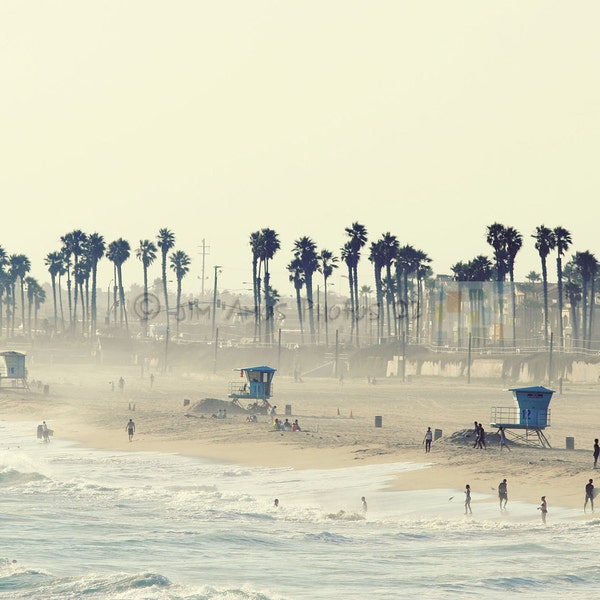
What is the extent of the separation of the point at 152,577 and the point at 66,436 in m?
40.0

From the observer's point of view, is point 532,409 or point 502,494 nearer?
point 502,494

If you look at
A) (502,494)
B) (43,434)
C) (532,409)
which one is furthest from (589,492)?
(43,434)

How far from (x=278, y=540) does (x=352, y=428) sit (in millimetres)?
30834

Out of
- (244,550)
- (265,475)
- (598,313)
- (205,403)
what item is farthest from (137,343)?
(244,550)

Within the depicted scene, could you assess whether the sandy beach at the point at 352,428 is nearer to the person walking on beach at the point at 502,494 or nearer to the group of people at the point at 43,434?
the person walking on beach at the point at 502,494

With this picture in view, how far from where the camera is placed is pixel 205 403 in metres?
77.9

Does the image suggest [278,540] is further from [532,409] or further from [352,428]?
[352,428]

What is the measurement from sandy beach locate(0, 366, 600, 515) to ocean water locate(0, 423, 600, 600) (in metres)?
2.12

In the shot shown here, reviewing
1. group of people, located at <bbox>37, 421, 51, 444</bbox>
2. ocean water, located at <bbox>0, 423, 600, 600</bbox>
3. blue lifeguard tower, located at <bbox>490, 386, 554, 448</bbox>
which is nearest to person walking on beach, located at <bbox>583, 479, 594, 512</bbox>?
ocean water, located at <bbox>0, 423, 600, 600</bbox>

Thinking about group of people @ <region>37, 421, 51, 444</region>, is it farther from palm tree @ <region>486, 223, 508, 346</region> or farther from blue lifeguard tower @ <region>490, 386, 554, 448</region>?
palm tree @ <region>486, 223, 508, 346</region>

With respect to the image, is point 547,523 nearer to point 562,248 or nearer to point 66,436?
point 66,436

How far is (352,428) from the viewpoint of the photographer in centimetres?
6681

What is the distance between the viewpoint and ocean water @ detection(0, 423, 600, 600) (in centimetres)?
3034

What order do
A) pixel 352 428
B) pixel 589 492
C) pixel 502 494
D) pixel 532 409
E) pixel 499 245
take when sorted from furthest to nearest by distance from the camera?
pixel 499 245
pixel 352 428
pixel 532 409
pixel 502 494
pixel 589 492
